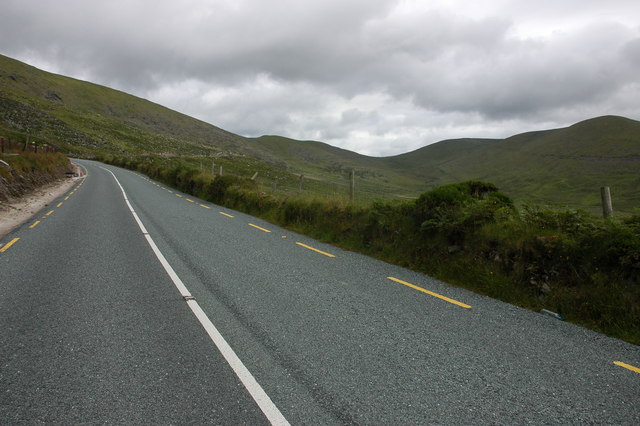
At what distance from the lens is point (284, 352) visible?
156 inches

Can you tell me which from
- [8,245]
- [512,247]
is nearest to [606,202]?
[512,247]

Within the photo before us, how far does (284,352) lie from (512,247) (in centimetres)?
500

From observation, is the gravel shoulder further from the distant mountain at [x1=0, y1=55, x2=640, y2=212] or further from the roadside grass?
the distant mountain at [x1=0, y1=55, x2=640, y2=212]

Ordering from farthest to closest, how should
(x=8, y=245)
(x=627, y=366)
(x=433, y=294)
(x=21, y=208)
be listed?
(x=21, y=208), (x=8, y=245), (x=433, y=294), (x=627, y=366)

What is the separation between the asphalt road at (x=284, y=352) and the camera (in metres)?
3.04

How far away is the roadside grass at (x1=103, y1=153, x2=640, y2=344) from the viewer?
205 inches

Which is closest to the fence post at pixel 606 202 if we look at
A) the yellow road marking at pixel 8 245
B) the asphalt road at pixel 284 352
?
the asphalt road at pixel 284 352

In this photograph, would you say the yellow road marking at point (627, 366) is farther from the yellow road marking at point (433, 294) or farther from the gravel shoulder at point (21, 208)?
the gravel shoulder at point (21, 208)

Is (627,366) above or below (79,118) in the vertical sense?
below

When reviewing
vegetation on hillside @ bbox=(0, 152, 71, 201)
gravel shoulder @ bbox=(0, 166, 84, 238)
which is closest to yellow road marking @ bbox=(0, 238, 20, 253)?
gravel shoulder @ bbox=(0, 166, 84, 238)

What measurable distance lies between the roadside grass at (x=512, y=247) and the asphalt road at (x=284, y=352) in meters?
0.50

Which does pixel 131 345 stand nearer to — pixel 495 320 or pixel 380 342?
pixel 380 342

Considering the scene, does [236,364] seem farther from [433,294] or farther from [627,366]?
[627,366]

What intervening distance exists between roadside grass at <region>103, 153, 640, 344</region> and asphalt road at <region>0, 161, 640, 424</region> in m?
0.50
